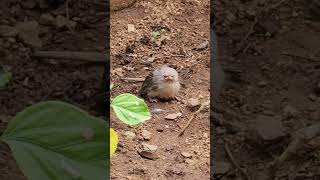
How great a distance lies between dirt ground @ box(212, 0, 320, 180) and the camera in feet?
5.97

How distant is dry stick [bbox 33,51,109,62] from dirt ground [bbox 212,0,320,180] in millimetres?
418

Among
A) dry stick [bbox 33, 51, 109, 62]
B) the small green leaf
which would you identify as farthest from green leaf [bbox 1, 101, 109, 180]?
the small green leaf

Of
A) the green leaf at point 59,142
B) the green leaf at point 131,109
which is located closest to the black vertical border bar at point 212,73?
the green leaf at point 131,109

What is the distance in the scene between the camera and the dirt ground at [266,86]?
1.82 metres

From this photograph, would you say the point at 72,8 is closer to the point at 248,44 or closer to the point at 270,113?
the point at 248,44

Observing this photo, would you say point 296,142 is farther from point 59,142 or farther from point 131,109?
point 59,142

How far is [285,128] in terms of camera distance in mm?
1925

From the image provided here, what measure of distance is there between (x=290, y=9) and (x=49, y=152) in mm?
2111

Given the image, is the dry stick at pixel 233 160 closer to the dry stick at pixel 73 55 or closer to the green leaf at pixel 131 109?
the dry stick at pixel 73 55

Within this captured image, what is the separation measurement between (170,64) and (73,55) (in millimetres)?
324

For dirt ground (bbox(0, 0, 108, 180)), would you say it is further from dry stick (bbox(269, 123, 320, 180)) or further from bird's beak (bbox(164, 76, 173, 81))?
dry stick (bbox(269, 123, 320, 180))

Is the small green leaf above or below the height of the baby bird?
above

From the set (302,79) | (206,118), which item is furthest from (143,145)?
(302,79)

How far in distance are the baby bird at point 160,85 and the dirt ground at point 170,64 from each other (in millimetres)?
35
